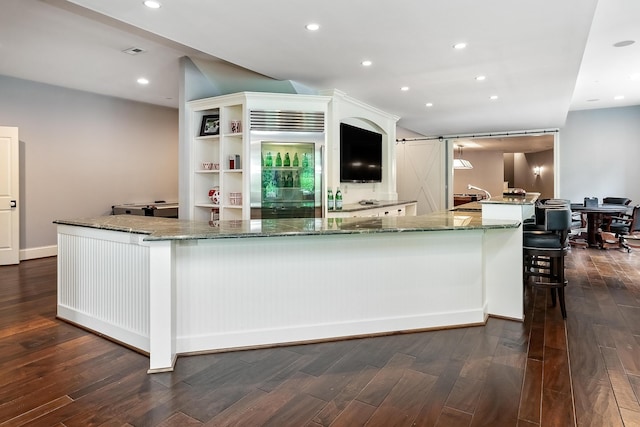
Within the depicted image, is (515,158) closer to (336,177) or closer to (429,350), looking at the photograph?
(336,177)

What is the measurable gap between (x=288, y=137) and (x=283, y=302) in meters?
2.43

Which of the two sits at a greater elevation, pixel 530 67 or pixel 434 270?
pixel 530 67

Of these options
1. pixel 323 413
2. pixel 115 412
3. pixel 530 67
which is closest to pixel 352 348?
pixel 323 413

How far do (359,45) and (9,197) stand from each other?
537 centimetres

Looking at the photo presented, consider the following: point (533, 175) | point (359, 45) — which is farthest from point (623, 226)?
point (533, 175)

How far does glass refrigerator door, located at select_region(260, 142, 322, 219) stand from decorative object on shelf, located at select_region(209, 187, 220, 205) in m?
0.69

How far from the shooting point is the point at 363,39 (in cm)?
342

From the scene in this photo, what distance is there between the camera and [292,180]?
15.8ft

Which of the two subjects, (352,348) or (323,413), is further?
(352,348)

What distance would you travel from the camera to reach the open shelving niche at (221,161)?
4.66 meters

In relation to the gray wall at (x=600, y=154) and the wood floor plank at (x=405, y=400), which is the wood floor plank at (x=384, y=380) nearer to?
the wood floor plank at (x=405, y=400)

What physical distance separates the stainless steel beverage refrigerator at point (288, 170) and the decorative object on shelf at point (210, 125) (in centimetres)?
60

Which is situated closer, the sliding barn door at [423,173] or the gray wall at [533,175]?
the sliding barn door at [423,173]

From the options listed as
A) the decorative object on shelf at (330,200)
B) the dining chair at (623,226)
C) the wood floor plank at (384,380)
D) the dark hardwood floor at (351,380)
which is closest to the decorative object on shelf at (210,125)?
the decorative object on shelf at (330,200)
